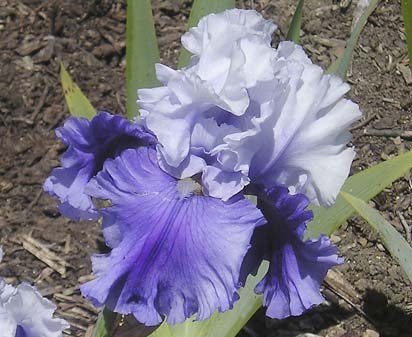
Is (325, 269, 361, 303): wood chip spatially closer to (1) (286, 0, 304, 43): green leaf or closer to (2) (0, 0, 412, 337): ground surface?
(2) (0, 0, 412, 337): ground surface

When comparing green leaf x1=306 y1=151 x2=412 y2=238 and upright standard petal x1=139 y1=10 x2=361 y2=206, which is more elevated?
upright standard petal x1=139 y1=10 x2=361 y2=206

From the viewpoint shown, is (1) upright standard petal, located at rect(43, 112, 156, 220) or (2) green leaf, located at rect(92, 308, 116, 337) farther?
(2) green leaf, located at rect(92, 308, 116, 337)

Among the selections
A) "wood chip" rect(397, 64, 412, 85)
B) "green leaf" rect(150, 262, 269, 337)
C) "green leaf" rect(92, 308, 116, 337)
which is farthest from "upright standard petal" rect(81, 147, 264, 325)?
"wood chip" rect(397, 64, 412, 85)

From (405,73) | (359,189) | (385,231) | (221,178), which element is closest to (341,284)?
(359,189)

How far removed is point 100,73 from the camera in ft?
6.89


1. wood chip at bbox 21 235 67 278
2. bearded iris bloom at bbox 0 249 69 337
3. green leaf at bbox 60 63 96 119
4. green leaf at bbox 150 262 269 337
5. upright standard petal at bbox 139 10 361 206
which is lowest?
wood chip at bbox 21 235 67 278

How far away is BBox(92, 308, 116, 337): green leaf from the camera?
1.30 meters

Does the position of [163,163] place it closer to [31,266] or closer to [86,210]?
[86,210]

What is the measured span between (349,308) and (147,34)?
2.53 feet

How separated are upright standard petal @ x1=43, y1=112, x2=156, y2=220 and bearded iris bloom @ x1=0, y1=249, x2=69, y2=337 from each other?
0.18 metres

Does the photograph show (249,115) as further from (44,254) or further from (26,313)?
(44,254)

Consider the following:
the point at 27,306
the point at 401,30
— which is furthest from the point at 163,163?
the point at 401,30

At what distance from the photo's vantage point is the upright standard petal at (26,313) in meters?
1.06

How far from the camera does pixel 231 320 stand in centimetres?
145
